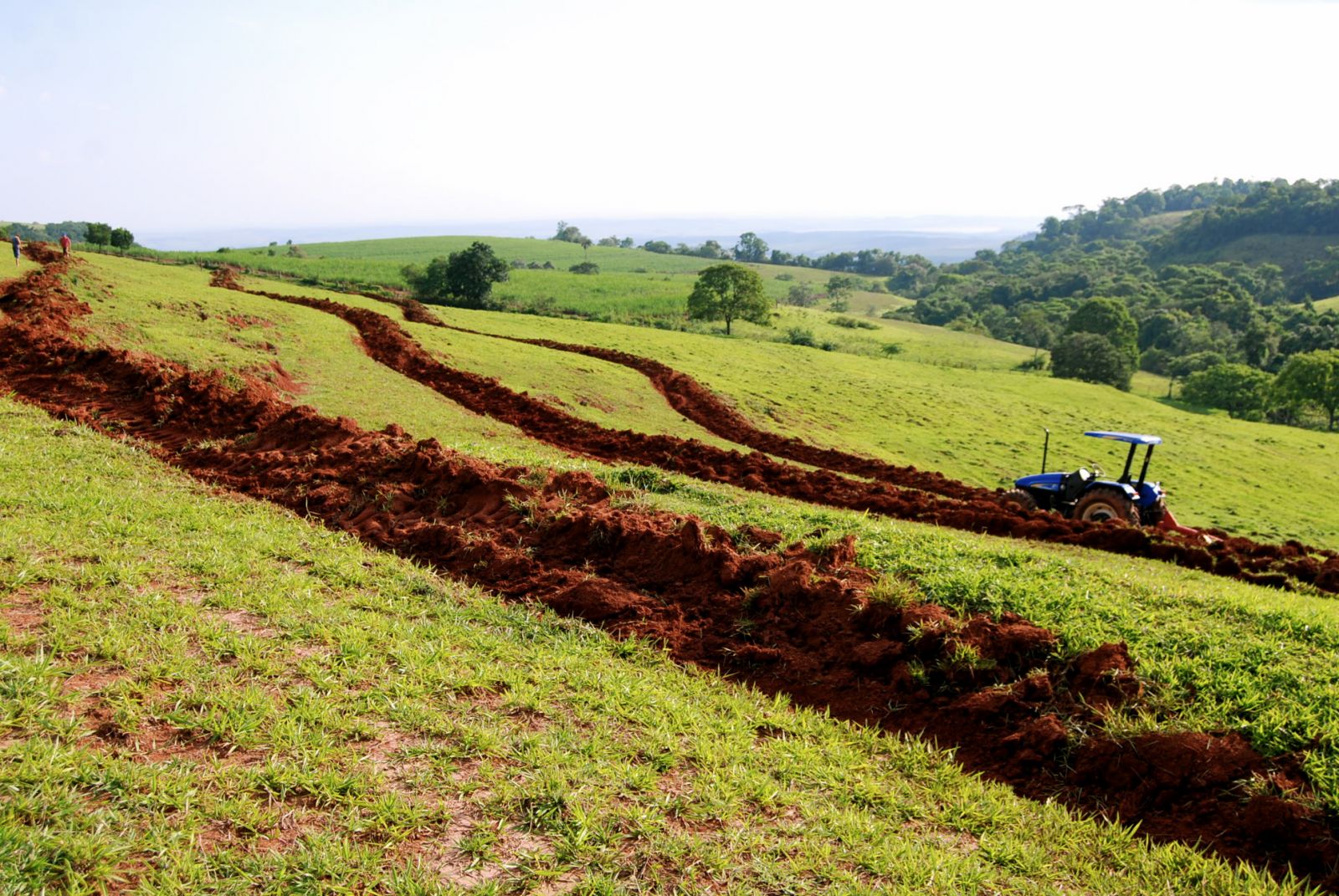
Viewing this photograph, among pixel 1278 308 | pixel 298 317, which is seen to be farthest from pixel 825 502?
pixel 1278 308

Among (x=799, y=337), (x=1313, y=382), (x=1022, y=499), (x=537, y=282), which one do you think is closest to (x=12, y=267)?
(x=1022, y=499)

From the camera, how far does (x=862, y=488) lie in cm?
1947

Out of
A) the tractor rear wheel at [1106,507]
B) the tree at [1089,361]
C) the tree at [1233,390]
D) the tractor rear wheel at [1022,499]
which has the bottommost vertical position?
the tree at [1233,390]

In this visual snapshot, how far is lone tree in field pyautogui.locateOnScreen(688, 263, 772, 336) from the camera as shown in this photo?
221 feet

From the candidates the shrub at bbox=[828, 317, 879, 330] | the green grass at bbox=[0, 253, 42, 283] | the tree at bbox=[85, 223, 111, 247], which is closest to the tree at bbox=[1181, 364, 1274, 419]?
the shrub at bbox=[828, 317, 879, 330]

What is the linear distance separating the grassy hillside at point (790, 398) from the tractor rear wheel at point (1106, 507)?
1321 centimetres

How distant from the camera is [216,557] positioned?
24.7ft

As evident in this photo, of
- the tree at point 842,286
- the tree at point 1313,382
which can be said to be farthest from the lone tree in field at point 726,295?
the tree at point 842,286

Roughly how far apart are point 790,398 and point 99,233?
222 ft

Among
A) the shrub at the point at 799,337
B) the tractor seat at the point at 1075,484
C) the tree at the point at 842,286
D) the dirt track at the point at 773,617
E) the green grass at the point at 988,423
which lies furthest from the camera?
the tree at the point at 842,286

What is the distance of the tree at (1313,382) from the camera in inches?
2402

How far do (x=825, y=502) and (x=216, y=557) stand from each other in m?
13.2

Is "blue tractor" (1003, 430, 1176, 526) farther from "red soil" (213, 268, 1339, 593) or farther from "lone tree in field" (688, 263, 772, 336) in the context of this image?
"lone tree in field" (688, 263, 772, 336)

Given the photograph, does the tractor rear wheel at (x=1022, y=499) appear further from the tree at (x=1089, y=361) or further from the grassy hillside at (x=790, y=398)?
the tree at (x=1089, y=361)
